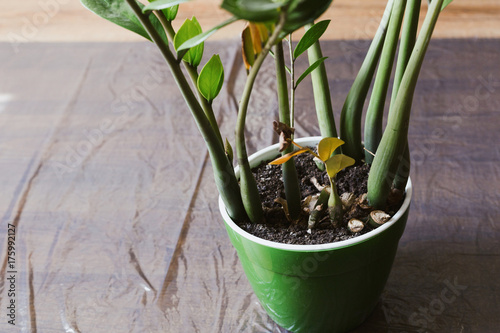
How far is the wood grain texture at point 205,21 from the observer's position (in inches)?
42.8

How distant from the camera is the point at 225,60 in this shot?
3.45ft

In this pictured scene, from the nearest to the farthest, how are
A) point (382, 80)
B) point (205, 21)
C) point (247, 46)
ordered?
point (247, 46) → point (382, 80) → point (205, 21)

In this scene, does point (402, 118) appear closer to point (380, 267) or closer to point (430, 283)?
point (380, 267)

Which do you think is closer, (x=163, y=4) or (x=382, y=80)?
(x=163, y=4)

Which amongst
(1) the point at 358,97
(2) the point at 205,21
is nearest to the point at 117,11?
(1) the point at 358,97

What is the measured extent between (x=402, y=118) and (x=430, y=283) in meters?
0.26

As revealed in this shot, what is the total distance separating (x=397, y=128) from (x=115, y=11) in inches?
9.8

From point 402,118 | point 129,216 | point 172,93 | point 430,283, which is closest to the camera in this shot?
point 402,118

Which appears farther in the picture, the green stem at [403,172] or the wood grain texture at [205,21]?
the wood grain texture at [205,21]

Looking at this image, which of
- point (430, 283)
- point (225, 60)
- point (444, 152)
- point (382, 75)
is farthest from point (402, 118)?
point (225, 60)

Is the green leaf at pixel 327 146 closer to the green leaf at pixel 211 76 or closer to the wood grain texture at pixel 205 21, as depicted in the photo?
the green leaf at pixel 211 76

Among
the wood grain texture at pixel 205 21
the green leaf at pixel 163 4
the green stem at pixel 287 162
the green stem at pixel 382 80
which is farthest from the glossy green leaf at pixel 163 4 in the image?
the wood grain texture at pixel 205 21

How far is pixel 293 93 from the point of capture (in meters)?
0.52

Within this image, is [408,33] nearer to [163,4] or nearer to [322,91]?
[322,91]
